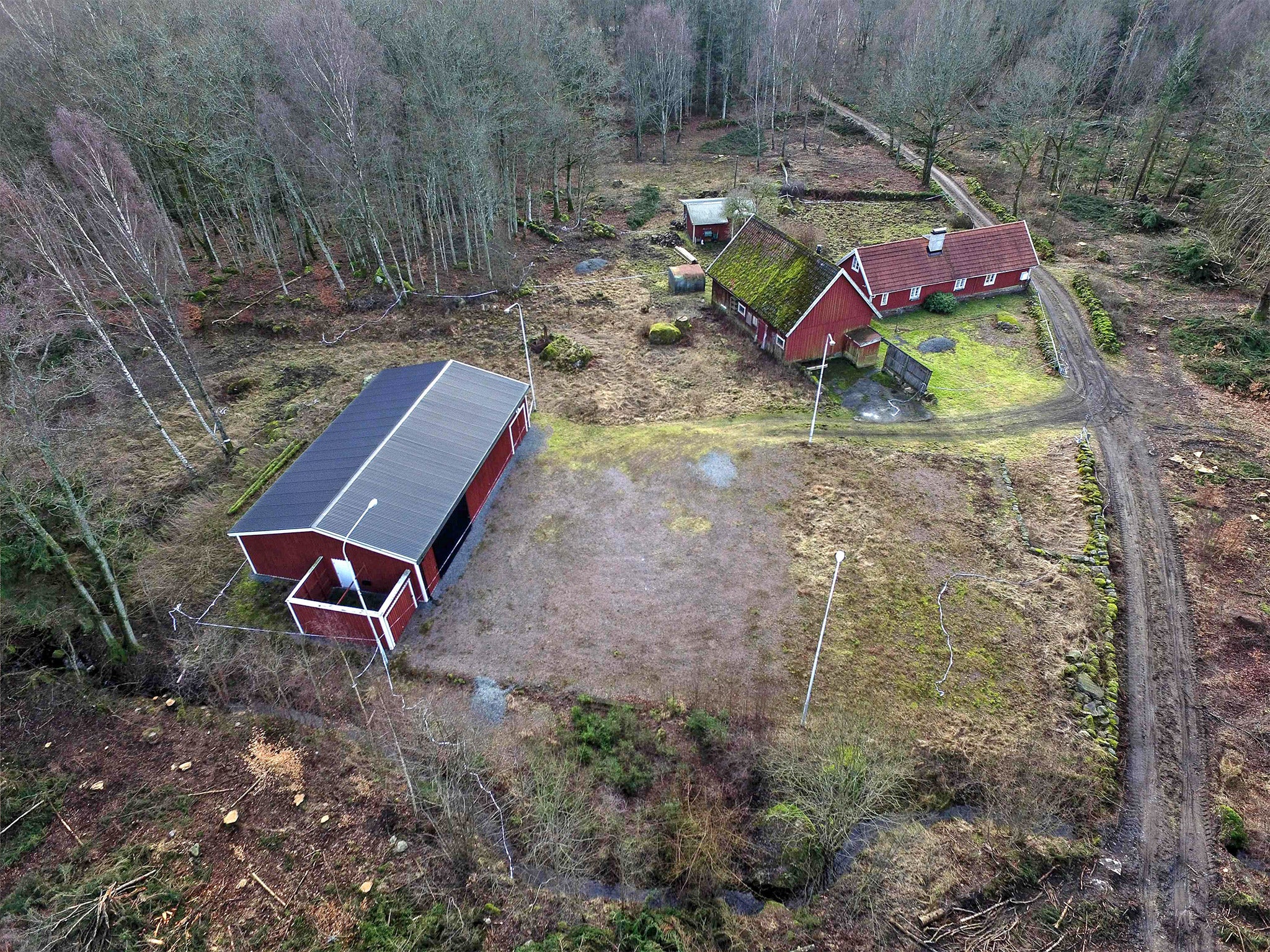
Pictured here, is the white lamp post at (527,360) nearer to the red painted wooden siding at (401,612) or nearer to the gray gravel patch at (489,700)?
the red painted wooden siding at (401,612)

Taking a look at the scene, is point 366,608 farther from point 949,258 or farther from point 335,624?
point 949,258

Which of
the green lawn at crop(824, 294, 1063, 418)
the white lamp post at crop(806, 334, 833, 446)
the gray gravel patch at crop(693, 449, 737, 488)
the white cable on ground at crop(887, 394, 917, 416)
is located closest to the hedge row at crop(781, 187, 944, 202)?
the green lawn at crop(824, 294, 1063, 418)

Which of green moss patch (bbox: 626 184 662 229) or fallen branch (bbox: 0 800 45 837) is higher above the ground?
green moss patch (bbox: 626 184 662 229)

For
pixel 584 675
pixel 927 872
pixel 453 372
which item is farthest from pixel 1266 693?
pixel 453 372

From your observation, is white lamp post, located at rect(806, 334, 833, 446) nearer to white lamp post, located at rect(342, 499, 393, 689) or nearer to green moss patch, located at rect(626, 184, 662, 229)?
white lamp post, located at rect(342, 499, 393, 689)

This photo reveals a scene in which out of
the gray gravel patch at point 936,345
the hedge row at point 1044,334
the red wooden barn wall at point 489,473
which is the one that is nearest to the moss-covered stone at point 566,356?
the red wooden barn wall at point 489,473

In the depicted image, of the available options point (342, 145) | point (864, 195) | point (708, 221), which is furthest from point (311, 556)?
point (864, 195)
